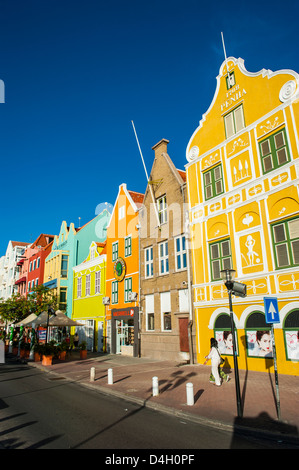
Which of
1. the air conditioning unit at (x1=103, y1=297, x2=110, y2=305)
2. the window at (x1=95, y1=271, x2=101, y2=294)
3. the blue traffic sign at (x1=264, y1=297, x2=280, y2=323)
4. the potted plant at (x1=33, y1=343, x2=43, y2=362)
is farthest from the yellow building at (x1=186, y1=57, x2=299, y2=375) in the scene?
the window at (x1=95, y1=271, x2=101, y2=294)

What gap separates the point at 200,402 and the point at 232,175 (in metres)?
11.3

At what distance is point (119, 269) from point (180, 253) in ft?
27.3

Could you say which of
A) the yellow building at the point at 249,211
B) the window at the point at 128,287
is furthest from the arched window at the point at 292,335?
the window at the point at 128,287

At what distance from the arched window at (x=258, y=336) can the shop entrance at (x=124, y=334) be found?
11.6 metres

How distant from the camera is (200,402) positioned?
9.46m

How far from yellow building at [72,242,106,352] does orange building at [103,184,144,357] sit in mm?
1475

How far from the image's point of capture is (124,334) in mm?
25688

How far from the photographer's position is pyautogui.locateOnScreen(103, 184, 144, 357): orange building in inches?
966

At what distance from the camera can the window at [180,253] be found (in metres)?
19.9

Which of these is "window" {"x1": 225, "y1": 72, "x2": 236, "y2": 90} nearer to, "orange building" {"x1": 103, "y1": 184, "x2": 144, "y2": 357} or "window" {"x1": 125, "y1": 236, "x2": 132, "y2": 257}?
"orange building" {"x1": 103, "y1": 184, "x2": 144, "y2": 357}

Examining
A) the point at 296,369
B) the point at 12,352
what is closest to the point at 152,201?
the point at 296,369

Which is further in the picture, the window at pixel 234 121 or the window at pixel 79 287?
the window at pixel 79 287

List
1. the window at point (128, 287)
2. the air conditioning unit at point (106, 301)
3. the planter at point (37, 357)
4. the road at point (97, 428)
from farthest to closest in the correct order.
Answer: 1. the air conditioning unit at point (106, 301)
2. the window at point (128, 287)
3. the planter at point (37, 357)
4. the road at point (97, 428)

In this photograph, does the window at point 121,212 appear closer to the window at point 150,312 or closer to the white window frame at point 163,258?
the white window frame at point 163,258
